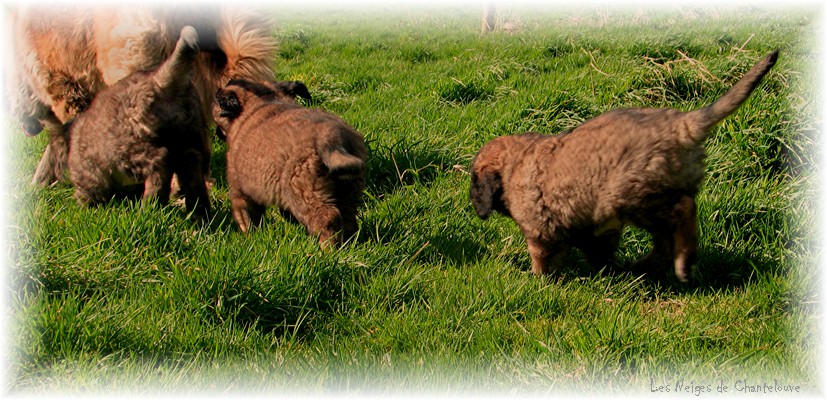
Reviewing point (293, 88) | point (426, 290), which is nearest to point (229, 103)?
point (293, 88)

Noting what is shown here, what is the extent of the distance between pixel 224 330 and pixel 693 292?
2.47 m

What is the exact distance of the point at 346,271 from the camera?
3.98 m

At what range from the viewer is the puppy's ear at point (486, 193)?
443 cm

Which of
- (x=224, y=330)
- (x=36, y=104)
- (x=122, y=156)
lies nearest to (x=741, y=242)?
(x=224, y=330)

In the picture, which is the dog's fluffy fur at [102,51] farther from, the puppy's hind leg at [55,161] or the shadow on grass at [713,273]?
the shadow on grass at [713,273]

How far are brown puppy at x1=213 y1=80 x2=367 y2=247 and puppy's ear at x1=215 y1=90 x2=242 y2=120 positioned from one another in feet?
0.33

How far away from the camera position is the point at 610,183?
3.79 meters

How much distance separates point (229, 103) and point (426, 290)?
1893mm

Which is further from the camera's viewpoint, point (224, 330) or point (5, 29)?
point (5, 29)

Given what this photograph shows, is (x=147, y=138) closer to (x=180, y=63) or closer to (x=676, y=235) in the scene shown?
(x=180, y=63)

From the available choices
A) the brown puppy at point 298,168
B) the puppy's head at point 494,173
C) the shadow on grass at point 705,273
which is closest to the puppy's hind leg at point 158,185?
the brown puppy at point 298,168

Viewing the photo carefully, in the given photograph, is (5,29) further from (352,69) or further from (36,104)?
(352,69)

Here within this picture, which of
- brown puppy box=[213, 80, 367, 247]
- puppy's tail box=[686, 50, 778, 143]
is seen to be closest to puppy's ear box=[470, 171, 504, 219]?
brown puppy box=[213, 80, 367, 247]

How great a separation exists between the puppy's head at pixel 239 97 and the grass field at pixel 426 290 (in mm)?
652
